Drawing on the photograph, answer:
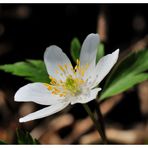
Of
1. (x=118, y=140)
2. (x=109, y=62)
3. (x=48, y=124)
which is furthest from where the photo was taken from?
(x=48, y=124)

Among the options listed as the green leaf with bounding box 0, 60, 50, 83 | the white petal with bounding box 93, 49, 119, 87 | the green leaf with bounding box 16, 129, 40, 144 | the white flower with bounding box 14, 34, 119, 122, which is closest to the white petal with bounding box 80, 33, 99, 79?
the white flower with bounding box 14, 34, 119, 122

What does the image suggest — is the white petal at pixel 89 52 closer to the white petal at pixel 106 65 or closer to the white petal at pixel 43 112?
the white petal at pixel 106 65

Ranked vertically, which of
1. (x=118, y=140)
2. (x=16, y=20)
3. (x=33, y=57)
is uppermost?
(x=16, y=20)

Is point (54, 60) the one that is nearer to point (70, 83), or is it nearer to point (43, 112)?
point (70, 83)

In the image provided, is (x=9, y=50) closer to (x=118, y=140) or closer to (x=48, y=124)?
(x=48, y=124)

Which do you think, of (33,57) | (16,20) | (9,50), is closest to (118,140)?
(33,57)

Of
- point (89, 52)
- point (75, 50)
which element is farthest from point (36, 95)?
point (75, 50)

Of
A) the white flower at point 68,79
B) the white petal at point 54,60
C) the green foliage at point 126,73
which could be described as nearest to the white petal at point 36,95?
the white flower at point 68,79
